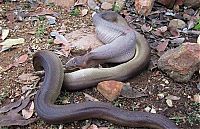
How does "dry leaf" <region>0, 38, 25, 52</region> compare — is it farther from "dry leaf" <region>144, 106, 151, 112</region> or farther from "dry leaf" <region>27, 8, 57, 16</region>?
"dry leaf" <region>144, 106, 151, 112</region>

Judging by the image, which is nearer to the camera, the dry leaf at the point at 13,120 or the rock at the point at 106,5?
the dry leaf at the point at 13,120

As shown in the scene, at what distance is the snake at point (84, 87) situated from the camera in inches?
147

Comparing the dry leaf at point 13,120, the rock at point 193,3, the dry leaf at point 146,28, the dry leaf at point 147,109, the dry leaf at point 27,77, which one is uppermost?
the rock at point 193,3

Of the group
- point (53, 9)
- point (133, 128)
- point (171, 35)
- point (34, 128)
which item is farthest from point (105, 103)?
point (53, 9)

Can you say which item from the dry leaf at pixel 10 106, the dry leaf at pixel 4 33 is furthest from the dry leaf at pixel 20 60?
the dry leaf at pixel 10 106

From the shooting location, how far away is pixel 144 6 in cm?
530

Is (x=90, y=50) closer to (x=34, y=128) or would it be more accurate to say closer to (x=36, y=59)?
(x=36, y=59)

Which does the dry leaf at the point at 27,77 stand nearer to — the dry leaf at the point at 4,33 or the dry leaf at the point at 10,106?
the dry leaf at the point at 10,106

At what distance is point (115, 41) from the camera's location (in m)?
4.59

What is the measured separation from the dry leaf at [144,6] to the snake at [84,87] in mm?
761

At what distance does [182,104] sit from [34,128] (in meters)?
1.41

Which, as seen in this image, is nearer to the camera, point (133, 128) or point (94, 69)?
point (133, 128)

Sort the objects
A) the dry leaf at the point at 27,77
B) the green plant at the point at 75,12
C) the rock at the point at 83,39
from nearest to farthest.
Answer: the dry leaf at the point at 27,77
the rock at the point at 83,39
the green plant at the point at 75,12

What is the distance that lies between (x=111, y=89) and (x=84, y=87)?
288 millimetres
